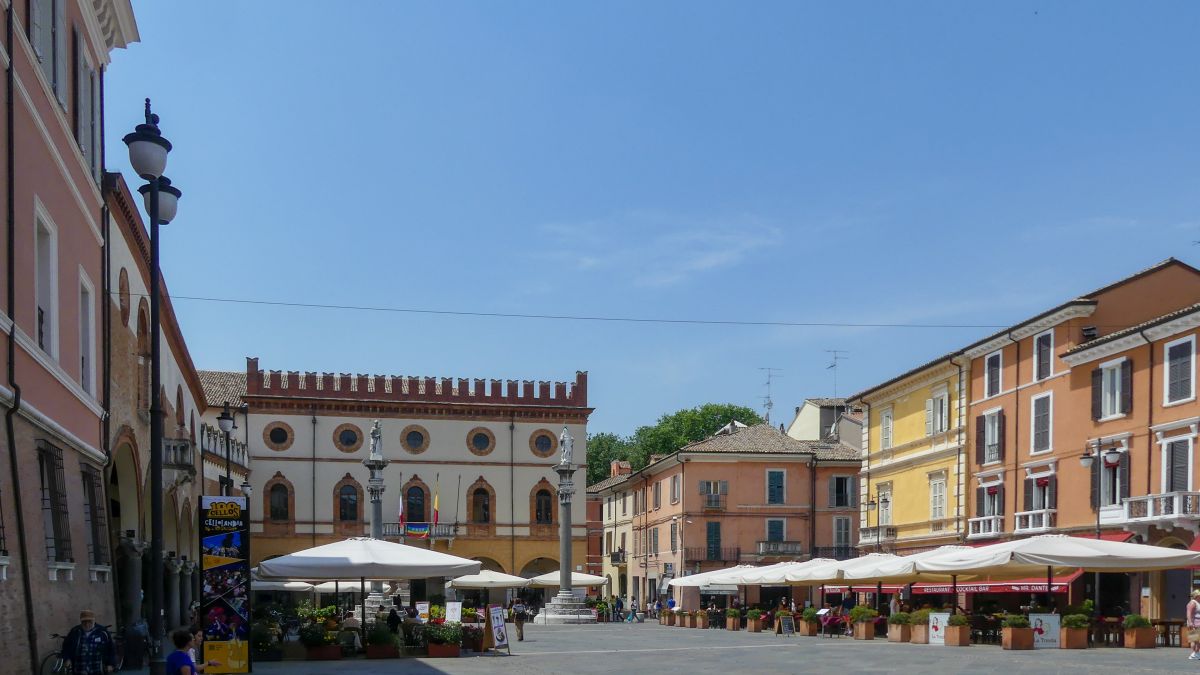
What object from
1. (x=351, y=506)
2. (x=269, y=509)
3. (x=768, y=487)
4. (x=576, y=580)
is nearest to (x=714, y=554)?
(x=768, y=487)

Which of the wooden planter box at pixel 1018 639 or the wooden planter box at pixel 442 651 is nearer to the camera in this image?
the wooden planter box at pixel 1018 639

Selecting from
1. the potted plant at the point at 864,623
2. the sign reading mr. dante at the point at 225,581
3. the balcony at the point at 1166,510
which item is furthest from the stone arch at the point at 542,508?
the sign reading mr. dante at the point at 225,581

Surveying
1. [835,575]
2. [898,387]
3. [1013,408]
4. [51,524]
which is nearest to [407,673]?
[51,524]

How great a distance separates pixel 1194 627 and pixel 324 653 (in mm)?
16333

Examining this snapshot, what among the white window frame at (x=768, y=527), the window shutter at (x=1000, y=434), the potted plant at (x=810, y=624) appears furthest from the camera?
the white window frame at (x=768, y=527)

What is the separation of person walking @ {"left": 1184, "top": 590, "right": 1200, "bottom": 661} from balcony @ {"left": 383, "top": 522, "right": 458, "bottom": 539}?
1776 inches

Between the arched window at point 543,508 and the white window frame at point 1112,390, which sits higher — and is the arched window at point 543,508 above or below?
below

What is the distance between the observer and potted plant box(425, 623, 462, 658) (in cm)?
2653

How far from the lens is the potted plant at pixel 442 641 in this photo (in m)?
26.5

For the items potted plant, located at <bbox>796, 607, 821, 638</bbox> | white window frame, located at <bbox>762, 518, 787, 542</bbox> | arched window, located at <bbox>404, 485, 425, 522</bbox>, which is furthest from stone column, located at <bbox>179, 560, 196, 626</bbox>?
white window frame, located at <bbox>762, 518, 787, 542</bbox>

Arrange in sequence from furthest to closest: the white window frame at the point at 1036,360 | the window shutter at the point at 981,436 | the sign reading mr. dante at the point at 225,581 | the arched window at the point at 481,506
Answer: the arched window at the point at 481,506 → the window shutter at the point at 981,436 → the white window frame at the point at 1036,360 → the sign reading mr. dante at the point at 225,581

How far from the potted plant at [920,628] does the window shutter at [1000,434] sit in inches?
505

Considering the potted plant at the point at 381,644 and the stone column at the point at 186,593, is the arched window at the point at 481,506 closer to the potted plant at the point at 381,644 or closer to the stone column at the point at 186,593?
the stone column at the point at 186,593

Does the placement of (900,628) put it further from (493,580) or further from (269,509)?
(269,509)
